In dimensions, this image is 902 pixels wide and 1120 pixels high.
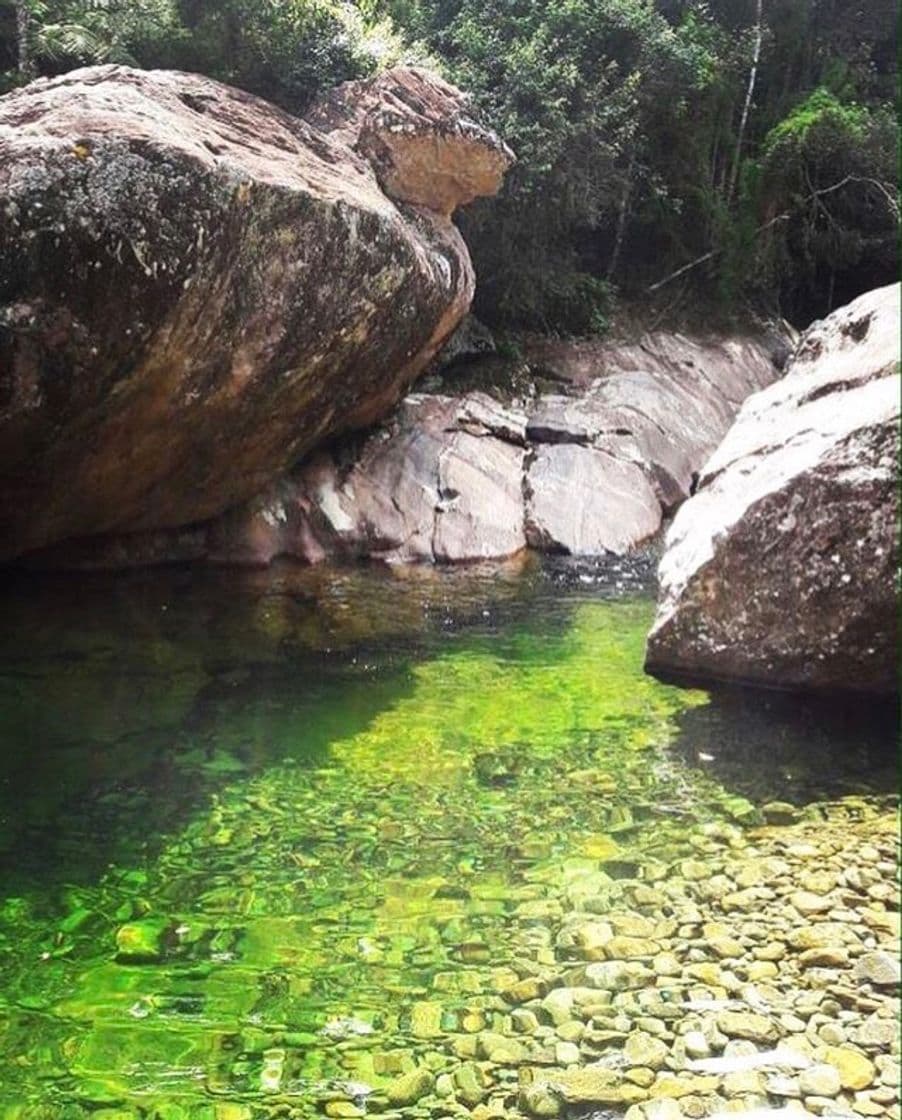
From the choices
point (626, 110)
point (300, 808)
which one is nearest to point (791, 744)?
point (300, 808)

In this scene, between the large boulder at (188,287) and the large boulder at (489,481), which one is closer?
the large boulder at (188,287)

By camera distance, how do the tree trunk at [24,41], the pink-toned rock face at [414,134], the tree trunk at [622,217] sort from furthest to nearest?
the tree trunk at [622,217] → the pink-toned rock face at [414,134] → the tree trunk at [24,41]

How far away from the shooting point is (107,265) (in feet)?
24.9

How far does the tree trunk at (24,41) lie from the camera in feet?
38.6

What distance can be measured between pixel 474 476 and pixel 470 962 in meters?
9.53

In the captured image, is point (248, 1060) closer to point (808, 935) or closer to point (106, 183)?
point (808, 935)

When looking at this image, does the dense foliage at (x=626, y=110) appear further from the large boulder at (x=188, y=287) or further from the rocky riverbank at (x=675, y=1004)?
the rocky riverbank at (x=675, y=1004)

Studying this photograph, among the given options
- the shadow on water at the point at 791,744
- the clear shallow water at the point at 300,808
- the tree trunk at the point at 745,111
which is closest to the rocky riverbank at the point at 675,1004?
the clear shallow water at the point at 300,808

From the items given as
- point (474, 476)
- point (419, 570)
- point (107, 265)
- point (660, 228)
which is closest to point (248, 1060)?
point (107, 265)

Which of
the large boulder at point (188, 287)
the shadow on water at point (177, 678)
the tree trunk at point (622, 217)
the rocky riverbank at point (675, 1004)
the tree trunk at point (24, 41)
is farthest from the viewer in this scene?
the tree trunk at point (622, 217)

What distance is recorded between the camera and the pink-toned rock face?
12133 millimetres

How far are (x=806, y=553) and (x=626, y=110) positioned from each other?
43.6ft

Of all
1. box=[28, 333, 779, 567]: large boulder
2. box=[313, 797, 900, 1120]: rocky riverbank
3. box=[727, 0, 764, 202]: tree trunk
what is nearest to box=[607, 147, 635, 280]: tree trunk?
box=[727, 0, 764, 202]: tree trunk

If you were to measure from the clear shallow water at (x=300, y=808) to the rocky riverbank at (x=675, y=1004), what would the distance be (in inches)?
3.3
